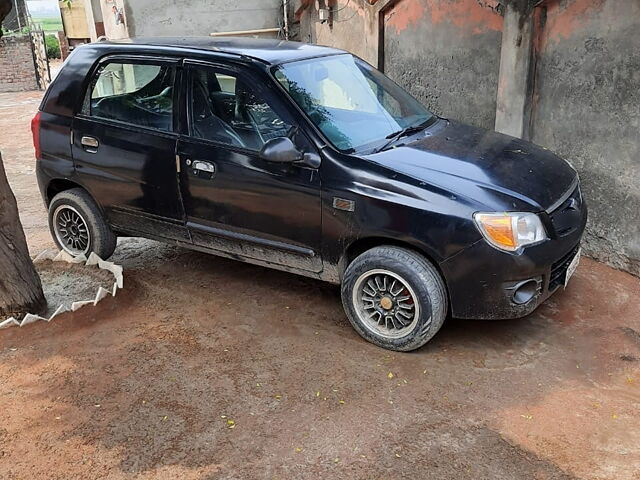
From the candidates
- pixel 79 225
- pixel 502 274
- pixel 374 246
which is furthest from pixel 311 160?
pixel 79 225

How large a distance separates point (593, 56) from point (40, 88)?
2133 cm

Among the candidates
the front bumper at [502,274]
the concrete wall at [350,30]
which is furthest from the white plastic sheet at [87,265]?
the concrete wall at [350,30]

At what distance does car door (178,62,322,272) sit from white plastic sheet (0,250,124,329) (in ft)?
2.92

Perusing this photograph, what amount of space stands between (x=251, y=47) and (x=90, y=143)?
61.4 inches

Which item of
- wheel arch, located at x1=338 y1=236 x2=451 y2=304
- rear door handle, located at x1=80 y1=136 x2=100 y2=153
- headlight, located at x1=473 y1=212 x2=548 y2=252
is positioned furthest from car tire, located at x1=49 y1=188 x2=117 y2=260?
headlight, located at x1=473 y1=212 x2=548 y2=252

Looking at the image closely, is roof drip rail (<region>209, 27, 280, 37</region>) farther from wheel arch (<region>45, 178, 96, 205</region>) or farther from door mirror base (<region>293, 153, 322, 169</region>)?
door mirror base (<region>293, 153, 322, 169</region>)

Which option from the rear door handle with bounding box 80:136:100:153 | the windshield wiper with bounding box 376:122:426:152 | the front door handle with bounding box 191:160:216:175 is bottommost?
the front door handle with bounding box 191:160:216:175

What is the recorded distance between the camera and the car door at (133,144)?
16.1 ft

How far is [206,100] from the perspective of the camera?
4.77 metres

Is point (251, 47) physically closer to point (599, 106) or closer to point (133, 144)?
point (133, 144)

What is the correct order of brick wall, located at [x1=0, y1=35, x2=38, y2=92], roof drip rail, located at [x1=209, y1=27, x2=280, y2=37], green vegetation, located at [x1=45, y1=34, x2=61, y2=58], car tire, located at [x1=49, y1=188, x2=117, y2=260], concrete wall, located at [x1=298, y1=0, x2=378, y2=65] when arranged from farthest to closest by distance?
green vegetation, located at [x1=45, y1=34, x2=61, y2=58] < brick wall, located at [x1=0, y1=35, x2=38, y2=92] < roof drip rail, located at [x1=209, y1=27, x2=280, y2=37] < concrete wall, located at [x1=298, y1=0, x2=378, y2=65] < car tire, located at [x1=49, y1=188, x2=117, y2=260]

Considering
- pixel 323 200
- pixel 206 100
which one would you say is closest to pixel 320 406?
pixel 323 200

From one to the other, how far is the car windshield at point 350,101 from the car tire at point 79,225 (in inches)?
84.9

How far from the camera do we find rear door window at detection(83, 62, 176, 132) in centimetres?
490
